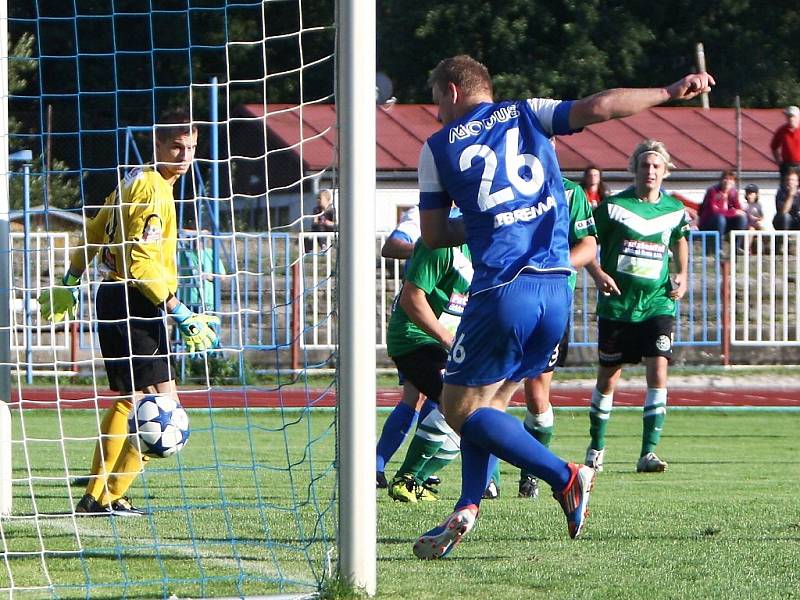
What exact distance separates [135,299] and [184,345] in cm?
327

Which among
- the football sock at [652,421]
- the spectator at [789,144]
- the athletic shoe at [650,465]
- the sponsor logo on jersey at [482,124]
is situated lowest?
the athletic shoe at [650,465]

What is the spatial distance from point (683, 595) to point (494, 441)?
957mm

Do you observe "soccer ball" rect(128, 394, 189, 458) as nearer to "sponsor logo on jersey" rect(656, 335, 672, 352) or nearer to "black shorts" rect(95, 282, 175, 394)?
"black shorts" rect(95, 282, 175, 394)

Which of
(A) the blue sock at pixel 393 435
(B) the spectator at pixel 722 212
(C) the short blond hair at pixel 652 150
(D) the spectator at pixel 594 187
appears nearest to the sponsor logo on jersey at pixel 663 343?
(C) the short blond hair at pixel 652 150

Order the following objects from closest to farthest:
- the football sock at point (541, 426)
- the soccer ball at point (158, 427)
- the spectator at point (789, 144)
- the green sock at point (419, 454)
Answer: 1. the soccer ball at point (158, 427)
2. the green sock at point (419, 454)
3. the football sock at point (541, 426)
4. the spectator at point (789, 144)

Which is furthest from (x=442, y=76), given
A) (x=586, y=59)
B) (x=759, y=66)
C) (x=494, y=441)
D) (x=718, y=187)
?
(x=759, y=66)

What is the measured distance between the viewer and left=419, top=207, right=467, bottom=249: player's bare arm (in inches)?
228

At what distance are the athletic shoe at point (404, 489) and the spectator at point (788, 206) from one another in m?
14.1

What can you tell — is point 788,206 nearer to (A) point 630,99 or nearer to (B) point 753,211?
(B) point 753,211

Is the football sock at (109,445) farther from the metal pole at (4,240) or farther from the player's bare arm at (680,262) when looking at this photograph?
the player's bare arm at (680,262)

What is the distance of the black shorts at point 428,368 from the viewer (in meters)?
7.95

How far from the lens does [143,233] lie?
7.11 metres

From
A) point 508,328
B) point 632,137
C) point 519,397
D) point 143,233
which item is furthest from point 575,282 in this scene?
point 632,137

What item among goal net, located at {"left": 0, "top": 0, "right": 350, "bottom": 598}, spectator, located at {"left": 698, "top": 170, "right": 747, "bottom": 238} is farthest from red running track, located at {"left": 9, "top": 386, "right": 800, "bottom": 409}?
spectator, located at {"left": 698, "top": 170, "right": 747, "bottom": 238}
